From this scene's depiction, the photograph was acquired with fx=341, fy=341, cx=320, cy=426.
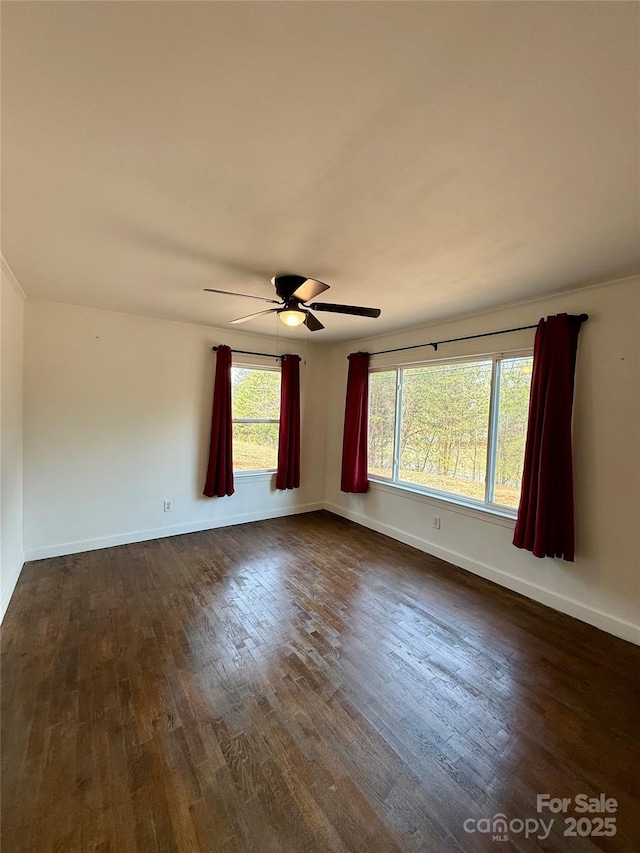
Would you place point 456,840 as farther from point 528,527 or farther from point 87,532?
point 87,532

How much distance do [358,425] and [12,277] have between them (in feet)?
11.8

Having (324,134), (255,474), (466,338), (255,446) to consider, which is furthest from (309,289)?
(255,474)

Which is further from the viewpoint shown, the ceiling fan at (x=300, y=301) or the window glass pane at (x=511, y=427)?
the window glass pane at (x=511, y=427)

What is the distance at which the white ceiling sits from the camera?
86 cm

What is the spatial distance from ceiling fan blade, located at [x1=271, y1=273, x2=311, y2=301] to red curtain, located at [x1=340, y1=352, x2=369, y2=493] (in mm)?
2173

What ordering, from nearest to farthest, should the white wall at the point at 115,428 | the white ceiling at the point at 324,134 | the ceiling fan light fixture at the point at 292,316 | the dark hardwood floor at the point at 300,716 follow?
the white ceiling at the point at 324,134 < the dark hardwood floor at the point at 300,716 < the ceiling fan light fixture at the point at 292,316 < the white wall at the point at 115,428

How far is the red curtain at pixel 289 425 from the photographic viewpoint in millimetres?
4676

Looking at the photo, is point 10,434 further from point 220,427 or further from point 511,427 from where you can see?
point 511,427

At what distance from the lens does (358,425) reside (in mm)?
4512

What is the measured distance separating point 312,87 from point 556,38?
0.64 metres

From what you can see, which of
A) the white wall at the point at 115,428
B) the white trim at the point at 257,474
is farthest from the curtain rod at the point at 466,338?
the white trim at the point at 257,474

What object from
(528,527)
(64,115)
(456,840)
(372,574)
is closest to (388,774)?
(456,840)

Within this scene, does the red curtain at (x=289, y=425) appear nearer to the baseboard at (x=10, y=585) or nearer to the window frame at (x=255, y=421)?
the window frame at (x=255, y=421)

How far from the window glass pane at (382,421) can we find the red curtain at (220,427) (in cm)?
187
